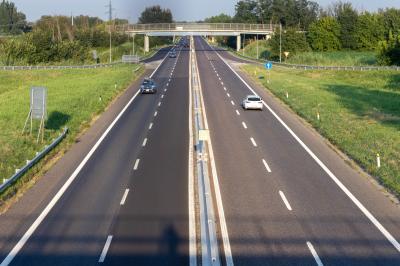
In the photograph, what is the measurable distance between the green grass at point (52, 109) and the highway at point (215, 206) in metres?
2.34

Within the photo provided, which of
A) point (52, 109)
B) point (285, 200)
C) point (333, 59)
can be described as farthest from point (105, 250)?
point (333, 59)

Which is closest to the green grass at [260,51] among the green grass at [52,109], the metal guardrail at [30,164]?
the green grass at [52,109]

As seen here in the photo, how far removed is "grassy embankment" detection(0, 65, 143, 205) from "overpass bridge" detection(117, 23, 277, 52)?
2090 inches

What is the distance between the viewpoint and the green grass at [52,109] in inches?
1147

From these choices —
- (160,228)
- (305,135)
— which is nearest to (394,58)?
(305,135)

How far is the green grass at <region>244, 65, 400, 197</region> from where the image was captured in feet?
90.5

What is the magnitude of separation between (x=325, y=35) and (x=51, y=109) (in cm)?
9924

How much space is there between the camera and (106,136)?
33.8 m

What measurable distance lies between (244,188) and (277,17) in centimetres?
17294

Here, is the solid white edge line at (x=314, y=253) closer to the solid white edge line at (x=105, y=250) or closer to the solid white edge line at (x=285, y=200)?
the solid white edge line at (x=285, y=200)

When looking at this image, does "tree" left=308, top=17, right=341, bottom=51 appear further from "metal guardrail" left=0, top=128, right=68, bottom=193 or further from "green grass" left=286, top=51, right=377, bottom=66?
"metal guardrail" left=0, top=128, right=68, bottom=193

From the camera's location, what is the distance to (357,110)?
44.6 meters

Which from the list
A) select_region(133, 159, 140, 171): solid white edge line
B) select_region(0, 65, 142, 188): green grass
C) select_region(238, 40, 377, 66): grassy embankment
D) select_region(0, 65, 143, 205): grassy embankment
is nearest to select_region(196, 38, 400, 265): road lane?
select_region(133, 159, 140, 171): solid white edge line

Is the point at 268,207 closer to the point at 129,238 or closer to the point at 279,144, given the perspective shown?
the point at 129,238
